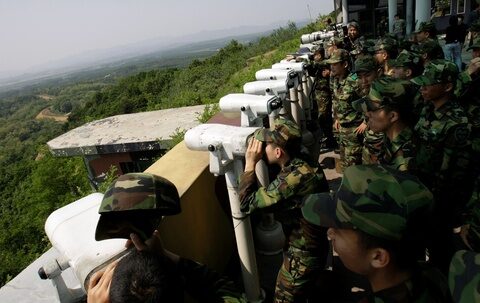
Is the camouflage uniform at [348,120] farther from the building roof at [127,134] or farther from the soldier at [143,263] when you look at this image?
the building roof at [127,134]

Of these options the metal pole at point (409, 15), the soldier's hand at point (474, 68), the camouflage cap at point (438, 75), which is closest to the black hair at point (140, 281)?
the camouflage cap at point (438, 75)

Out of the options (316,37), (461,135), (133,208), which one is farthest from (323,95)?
(133,208)

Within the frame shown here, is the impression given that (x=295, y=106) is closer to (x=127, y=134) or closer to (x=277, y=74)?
(x=277, y=74)

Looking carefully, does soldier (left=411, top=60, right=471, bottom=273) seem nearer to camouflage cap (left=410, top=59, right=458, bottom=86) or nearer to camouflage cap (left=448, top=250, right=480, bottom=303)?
camouflage cap (left=410, top=59, right=458, bottom=86)

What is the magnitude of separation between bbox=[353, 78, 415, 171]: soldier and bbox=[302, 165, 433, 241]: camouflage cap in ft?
5.11

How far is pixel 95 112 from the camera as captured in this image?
45.6m

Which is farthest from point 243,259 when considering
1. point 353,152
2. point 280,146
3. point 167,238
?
point 353,152

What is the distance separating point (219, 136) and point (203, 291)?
1040 mm

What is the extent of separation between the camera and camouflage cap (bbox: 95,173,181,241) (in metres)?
1.40

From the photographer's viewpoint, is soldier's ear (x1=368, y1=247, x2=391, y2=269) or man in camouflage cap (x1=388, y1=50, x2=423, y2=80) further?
man in camouflage cap (x1=388, y1=50, x2=423, y2=80)

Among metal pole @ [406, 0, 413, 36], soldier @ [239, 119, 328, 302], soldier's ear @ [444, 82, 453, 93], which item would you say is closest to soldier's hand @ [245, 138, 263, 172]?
soldier @ [239, 119, 328, 302]

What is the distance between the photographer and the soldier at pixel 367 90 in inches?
141

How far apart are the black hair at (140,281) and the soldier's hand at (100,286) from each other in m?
0.05

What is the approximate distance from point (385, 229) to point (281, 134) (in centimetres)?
117
